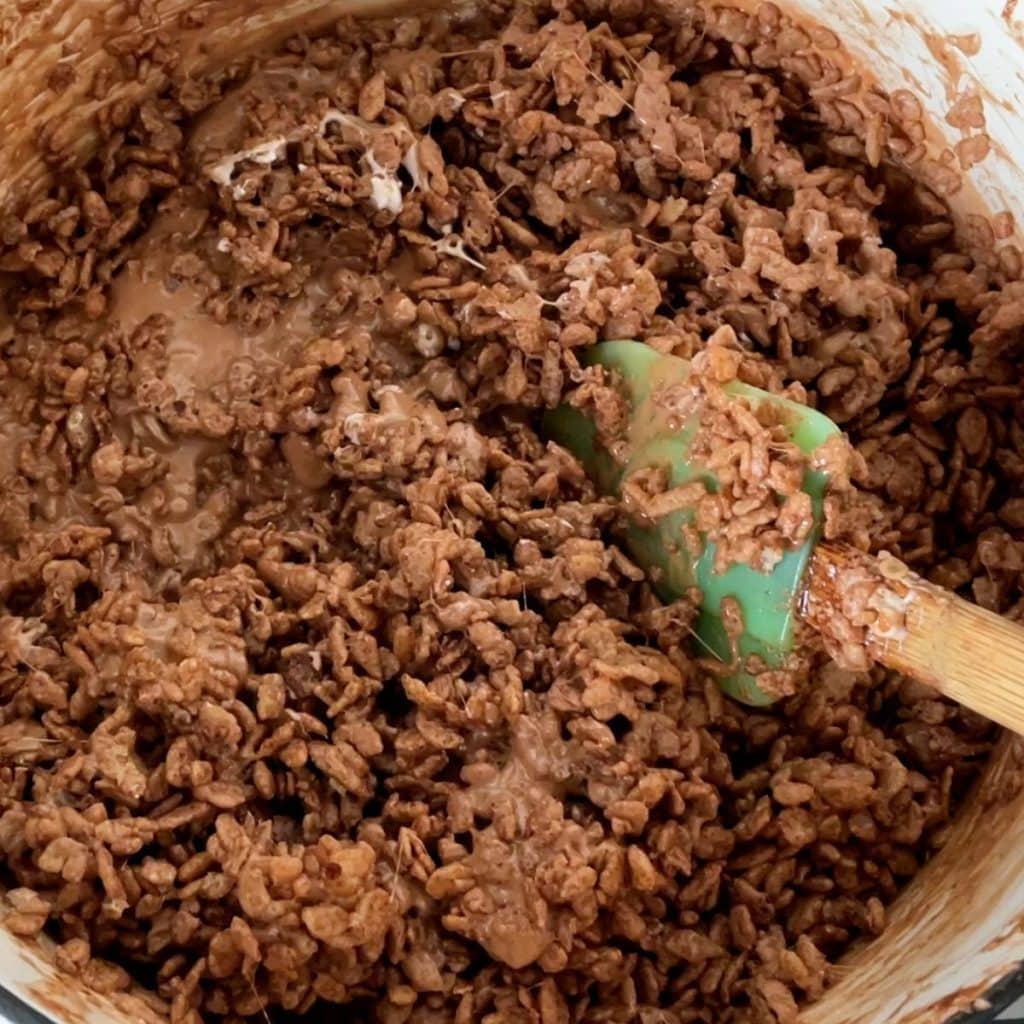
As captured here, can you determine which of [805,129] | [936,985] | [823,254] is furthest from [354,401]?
[936,985]

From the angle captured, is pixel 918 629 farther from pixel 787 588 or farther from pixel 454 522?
pixel 454 522

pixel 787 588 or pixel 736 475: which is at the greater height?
pixel 736 475

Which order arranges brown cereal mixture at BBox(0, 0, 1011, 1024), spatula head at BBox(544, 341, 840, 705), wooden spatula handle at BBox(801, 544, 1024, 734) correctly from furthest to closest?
spatula head at BBox(544, 341, 840, 705), brown cereal mixture at BBox(0, 0, 1011, 1024), wooden spatula handle at BBox(801, 544, 1024, 734)

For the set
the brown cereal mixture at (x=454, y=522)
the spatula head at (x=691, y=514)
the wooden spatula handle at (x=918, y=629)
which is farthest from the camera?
the spatula head at (x=691, y=514)

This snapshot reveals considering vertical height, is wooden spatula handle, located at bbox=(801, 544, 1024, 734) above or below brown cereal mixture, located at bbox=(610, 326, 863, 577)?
below

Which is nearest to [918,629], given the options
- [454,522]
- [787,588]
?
[787,588]

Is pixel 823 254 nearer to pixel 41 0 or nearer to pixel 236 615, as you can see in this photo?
pixel 236 615

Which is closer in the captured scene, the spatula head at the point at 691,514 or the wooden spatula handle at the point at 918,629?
the wooden spatula handle at the point at 918,629
